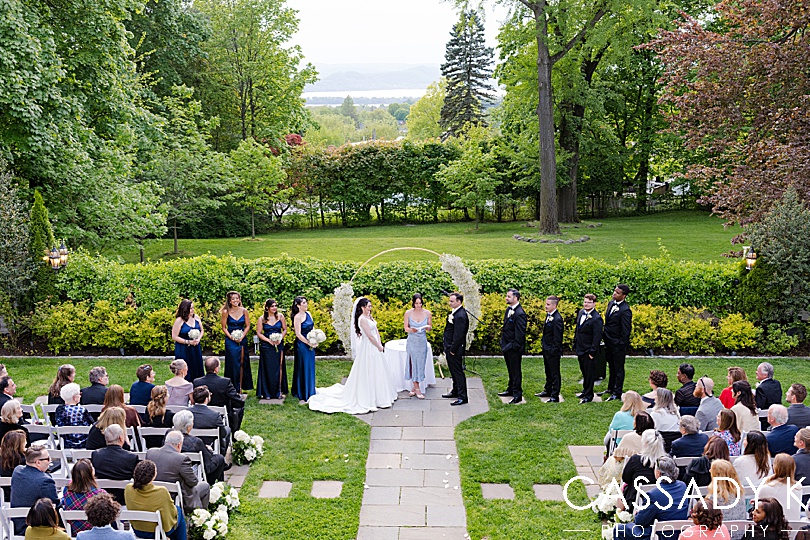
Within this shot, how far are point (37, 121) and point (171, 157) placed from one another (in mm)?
9955

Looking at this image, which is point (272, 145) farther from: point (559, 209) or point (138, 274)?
point (138, 274)

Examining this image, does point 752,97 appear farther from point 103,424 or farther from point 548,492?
point 103,424

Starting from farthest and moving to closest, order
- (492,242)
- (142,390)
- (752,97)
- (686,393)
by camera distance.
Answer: (492,242) → (752,97) → (142,390) → (686,393)

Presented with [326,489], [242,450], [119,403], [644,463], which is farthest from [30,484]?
[644,463]

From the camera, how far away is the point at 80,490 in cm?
611

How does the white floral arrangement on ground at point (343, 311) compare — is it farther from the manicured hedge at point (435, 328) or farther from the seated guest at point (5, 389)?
the seated guest at point (5, 389)

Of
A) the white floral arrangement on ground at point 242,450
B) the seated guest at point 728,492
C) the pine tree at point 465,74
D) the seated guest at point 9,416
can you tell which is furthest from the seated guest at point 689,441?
the pine tree at point 465,74

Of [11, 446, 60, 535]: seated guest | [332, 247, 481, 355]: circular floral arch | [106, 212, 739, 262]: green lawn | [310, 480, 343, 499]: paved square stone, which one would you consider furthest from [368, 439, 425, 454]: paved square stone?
[106, 212, 739, 262]: green lawn

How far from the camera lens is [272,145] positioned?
35625 mm

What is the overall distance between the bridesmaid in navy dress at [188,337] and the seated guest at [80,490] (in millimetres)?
4974

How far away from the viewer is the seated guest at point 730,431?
732 cm

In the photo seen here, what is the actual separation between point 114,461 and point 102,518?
131 centimetres

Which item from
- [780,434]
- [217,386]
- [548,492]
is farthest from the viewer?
[217,386]

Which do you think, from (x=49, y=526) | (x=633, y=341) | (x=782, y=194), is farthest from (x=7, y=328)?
(x=782, y=194)
